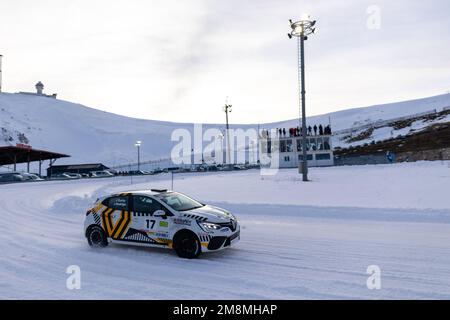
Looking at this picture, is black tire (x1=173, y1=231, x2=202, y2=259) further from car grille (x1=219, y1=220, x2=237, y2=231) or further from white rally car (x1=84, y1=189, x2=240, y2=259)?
car grille (x1=219, y1=220, x2=237, y2=231)

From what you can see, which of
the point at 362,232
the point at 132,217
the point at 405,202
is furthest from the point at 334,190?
the point at 132,217

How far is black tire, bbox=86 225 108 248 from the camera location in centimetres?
980

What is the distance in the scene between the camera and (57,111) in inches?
6353

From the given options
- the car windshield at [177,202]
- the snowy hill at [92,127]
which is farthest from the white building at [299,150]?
the car windshield at [177,202]

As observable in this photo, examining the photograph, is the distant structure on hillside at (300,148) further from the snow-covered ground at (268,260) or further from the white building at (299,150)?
the snow-covered ground at (268,260)

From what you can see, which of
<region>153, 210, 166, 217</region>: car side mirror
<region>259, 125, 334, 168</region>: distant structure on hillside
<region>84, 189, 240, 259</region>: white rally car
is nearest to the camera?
<region>84, 189, 240, 259</region>: white rally car

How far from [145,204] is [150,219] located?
485 mm

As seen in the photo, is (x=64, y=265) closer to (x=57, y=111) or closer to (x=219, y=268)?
(x=219, y=268)

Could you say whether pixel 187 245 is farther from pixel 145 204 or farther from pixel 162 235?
pixel 145 204

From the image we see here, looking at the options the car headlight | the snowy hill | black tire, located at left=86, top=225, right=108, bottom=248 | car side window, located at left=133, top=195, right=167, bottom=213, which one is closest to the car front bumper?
the car headlight

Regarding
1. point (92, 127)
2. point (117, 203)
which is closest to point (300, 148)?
point (117, 203)

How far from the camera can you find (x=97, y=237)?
391 inches

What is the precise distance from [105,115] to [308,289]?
197 metres

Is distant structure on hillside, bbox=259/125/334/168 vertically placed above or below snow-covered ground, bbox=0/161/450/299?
above
